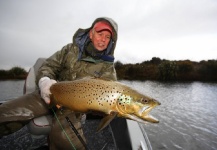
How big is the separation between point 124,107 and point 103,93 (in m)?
0.30

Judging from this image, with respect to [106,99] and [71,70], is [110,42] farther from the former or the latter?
[106,99]

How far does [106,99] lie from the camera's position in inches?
84.0

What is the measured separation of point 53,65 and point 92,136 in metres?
2.13

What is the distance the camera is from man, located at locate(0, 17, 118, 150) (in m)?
2.62

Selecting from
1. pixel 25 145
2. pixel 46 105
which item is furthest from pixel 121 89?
pixel 25 145

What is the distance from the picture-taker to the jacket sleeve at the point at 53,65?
3.03 metres

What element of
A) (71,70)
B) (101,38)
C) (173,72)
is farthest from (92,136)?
(173,72)

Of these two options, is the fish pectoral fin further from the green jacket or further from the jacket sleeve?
the jacket sleeve

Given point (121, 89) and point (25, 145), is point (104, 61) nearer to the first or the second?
point (121, 89)

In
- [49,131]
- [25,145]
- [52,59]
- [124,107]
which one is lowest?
[25,145]

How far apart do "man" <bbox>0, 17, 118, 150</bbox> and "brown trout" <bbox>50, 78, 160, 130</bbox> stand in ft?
1.20

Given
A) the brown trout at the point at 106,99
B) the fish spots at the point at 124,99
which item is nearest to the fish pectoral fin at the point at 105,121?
the brown trout at the point at 106,99

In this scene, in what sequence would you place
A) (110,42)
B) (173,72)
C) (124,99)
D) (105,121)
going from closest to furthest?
(105,121), (124,99), (110,42), (173,72)

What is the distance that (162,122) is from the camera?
30.0ft
